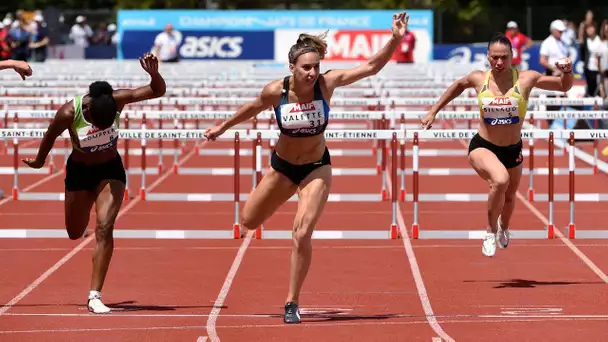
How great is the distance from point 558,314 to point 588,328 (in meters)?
0.64

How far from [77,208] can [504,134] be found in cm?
352

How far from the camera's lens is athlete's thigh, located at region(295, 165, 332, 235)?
32.8 feet

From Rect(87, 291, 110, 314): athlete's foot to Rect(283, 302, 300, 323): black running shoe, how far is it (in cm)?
128

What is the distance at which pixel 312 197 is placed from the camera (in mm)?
10078

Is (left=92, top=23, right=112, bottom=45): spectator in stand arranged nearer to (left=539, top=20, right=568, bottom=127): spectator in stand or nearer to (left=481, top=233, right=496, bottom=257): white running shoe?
(left=539, top=20, right=568, bottom=127): spectator in stand

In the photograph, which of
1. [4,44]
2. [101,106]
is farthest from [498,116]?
[4,44]

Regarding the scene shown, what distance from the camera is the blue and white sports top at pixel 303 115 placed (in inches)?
397

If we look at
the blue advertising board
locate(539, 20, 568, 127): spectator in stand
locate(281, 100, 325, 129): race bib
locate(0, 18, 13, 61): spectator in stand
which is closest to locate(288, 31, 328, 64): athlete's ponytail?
A: locate(281, 100, 325, 129): race bib

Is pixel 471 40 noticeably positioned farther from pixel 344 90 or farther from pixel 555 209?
pixel 555 209

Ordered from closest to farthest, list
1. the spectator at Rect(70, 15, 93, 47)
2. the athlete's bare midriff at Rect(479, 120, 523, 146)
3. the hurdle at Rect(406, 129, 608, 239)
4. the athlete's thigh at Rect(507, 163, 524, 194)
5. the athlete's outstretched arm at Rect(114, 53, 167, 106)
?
1. the athlete's outstretched arm at Rect(114, 53, 167, 106)
2. the athlete's bare midriff at Rect(479, 120, 523, 146)
3. the athlete's thigh at Rect(507, 163, 524, 194)
4. the hurdle at Rect(406, 129, 608, 239)
5. the spectator at Rect(70, 15, 93, 47)

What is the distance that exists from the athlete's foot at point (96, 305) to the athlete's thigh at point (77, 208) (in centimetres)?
61

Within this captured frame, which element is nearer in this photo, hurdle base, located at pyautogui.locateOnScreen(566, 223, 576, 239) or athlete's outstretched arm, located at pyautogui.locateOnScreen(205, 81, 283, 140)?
athlete's outstretched arm, located at pyautogui.locateOnScreen(205, 81, 283, 140)

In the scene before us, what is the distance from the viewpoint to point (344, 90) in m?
25.3

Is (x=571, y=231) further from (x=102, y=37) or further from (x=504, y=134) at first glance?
(x=102, y=37)
